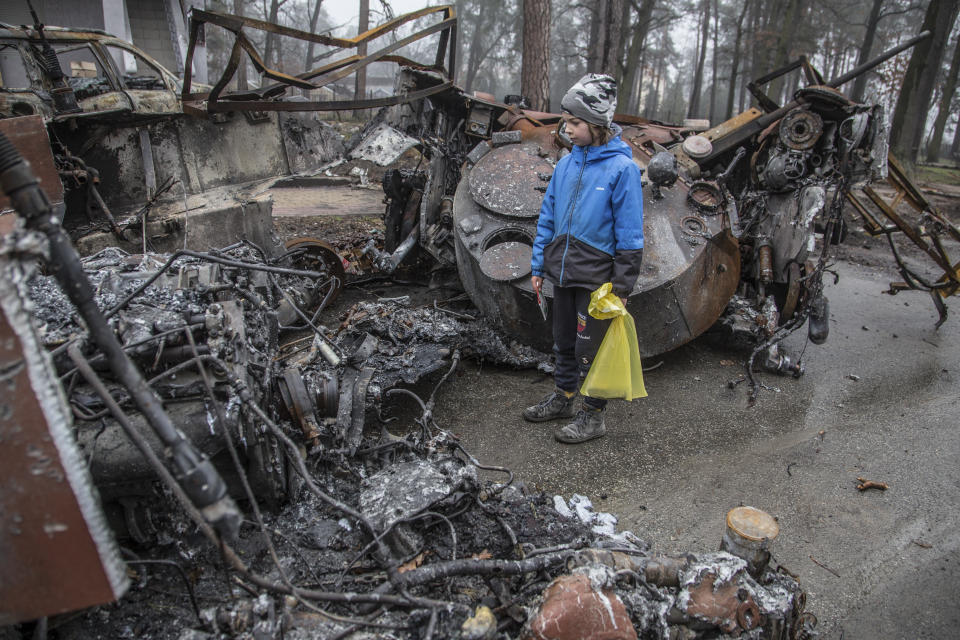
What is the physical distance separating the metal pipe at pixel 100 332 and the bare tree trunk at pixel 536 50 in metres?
7.98

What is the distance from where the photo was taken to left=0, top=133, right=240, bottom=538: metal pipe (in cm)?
131

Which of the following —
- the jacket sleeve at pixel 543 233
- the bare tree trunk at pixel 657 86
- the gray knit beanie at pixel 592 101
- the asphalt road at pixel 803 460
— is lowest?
the asphalt road at pixel 803 460

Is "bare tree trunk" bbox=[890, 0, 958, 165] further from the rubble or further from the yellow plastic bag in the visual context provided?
the yellow plastic bag

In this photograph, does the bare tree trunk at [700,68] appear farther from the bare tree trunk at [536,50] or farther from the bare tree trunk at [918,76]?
the bare tree trunk at [536,50]

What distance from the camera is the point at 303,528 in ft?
8.43

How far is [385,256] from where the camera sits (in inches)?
223

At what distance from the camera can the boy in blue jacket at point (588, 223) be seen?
3211mm

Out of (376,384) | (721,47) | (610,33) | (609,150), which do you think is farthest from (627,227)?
(721,47)

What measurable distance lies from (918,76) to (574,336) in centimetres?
1408

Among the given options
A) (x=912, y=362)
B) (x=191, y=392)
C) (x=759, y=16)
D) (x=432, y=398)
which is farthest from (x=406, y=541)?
(x=759, y=16)

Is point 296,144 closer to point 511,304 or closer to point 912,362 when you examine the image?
point 511,304

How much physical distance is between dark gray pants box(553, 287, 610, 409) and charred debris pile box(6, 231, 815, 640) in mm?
917

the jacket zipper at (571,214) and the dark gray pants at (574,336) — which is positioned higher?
the jacket zipper at (571,214)

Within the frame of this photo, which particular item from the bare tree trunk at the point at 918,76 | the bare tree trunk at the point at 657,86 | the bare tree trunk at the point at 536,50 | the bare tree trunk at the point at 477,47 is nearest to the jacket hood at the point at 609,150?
the bare tree trunk at the point at 536,50
